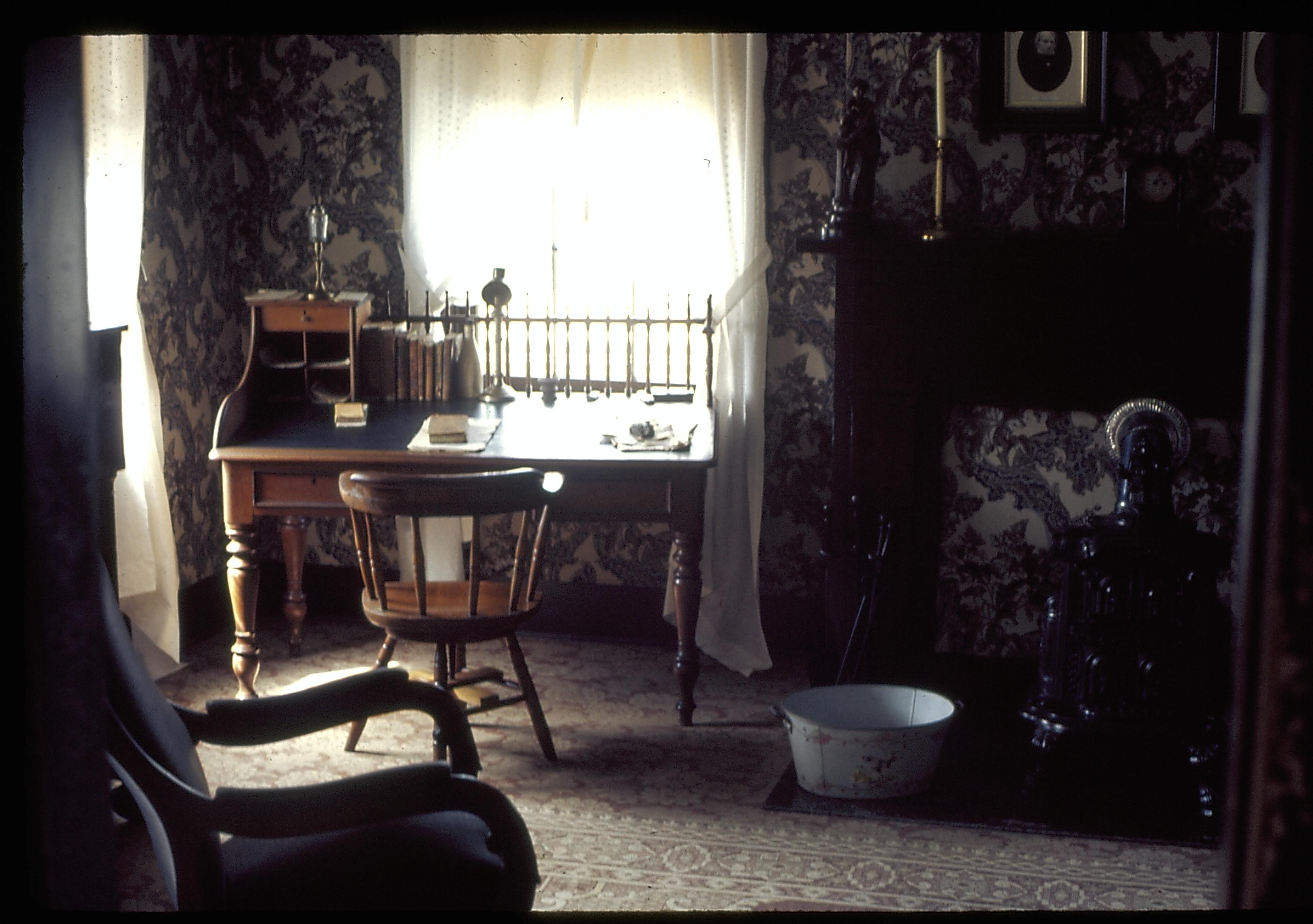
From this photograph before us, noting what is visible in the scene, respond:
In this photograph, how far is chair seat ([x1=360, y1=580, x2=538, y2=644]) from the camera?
10.2ft

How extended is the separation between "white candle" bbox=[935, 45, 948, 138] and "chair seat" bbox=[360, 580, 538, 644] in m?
1.65

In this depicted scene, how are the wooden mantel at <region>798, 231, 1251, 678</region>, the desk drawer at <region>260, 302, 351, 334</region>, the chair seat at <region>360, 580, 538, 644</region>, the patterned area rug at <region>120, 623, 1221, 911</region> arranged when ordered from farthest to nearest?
the desk drawer at <region>260, 302, 351, 334</region> < the wooden mantel at <region>798, 231, 1251, 678</region> < the chair seat at <region>360, 580, 538, 644</region> < the patterned area rug at <region>120, 623, 1221, 911</region>

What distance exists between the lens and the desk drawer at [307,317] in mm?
3986

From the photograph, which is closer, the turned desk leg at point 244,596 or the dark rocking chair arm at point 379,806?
the dark rocking chair arm at point 379,806

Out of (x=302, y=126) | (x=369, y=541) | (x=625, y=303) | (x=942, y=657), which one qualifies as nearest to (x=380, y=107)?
(x=302, y=126)

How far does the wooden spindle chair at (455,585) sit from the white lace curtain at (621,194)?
0.91 meters

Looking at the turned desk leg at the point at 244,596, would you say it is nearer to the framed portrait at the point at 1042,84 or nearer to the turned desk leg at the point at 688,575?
the turned desk leg at the point at 688,575

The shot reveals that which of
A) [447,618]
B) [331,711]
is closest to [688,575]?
[447,618]

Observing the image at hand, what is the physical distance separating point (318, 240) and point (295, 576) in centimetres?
109

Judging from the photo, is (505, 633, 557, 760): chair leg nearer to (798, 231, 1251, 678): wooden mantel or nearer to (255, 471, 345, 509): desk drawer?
(255, 471, 345, 509): desk drawer

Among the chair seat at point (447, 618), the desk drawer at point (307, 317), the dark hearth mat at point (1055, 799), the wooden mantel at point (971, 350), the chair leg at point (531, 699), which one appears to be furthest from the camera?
the desk drawer at point (307, 317)

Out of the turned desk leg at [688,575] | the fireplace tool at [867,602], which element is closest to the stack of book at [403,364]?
the turned desk leg at [688,575]

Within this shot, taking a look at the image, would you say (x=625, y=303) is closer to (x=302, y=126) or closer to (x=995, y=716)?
(x=302, y=126)

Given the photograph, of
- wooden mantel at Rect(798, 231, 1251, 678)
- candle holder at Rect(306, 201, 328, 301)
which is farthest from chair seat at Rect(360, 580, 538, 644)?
candle holder at Rect(306, 201, 328, 301)
